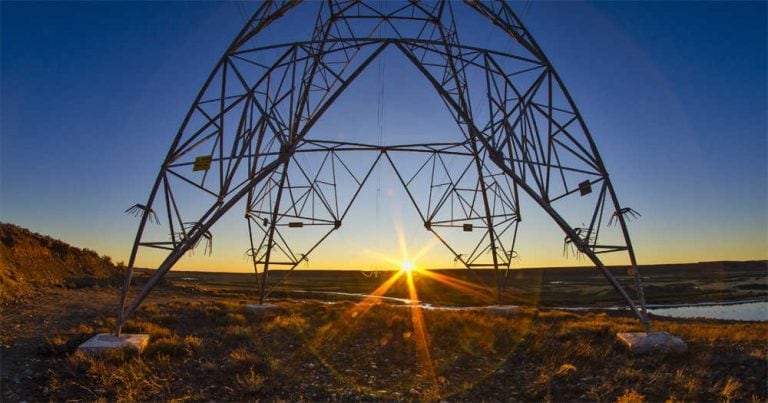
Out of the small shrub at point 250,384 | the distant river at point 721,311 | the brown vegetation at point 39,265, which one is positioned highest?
the brown vegetation at point 39,265

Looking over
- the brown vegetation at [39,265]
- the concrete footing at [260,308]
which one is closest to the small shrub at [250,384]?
the concrete footing at [260,308]

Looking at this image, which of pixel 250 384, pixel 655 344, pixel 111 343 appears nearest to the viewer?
pixel 250 384

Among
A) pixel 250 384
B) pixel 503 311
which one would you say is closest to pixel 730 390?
pixel 250 384

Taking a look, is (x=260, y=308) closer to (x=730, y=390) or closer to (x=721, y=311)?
(x=730, y=390)

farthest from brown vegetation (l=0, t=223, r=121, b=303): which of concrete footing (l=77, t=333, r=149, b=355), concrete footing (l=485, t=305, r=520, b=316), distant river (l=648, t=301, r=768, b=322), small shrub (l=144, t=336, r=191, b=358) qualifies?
distant river (l=648, t=301, r=768, b=322)

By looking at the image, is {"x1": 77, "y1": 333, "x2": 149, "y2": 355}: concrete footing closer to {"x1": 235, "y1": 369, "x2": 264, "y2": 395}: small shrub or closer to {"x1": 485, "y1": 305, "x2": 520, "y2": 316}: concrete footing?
{"x1": 235, "y1": 369, "x2": 264, "y2": 395}: small shrub

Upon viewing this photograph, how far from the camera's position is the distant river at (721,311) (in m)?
42.7

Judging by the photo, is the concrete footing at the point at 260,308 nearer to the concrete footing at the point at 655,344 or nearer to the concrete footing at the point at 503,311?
the concrete footing at the point at 503,311

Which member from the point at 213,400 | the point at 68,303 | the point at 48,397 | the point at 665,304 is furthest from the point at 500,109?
the point at 665,304

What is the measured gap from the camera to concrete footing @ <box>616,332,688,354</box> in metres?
12.3

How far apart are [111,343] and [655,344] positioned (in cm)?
1453

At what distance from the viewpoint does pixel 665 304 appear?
55.3m

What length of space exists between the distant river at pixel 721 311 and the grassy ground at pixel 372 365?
33466mm

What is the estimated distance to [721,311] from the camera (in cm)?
4744
